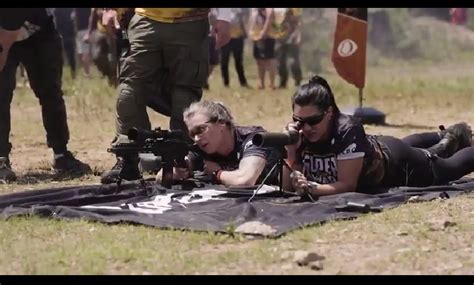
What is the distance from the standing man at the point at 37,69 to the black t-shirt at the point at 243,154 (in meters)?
1.62

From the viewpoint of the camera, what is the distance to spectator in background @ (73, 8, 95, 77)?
17.2 m

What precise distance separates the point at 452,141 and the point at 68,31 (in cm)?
1153

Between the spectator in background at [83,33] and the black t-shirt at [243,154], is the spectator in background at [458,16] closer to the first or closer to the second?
the spectator in background at [83,33]

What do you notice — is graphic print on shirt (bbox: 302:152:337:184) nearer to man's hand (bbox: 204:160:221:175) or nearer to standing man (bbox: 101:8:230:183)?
man's hand (bbox: 204:160:221:175)

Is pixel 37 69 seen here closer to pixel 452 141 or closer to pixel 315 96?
pixel 315 96

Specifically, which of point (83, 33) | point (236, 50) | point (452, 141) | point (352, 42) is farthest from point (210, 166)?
point (83, 33)

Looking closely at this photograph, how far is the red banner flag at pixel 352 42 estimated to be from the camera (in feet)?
37.1

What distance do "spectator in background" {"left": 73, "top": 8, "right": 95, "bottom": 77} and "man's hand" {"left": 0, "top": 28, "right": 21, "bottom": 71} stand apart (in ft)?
32.6

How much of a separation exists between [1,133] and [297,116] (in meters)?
2.50

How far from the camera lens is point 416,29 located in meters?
27.4

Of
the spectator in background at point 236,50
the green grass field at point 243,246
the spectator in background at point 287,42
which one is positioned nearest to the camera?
the green grass field at point 243,246

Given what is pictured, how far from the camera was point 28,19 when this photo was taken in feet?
23.8

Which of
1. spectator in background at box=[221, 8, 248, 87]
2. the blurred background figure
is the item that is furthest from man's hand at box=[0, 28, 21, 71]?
spectator in background at box=[221, 8, 248, 87]

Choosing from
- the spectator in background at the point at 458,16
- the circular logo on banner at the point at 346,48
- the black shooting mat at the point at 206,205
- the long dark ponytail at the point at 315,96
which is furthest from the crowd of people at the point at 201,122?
the spectator in background at the point at 458,16
